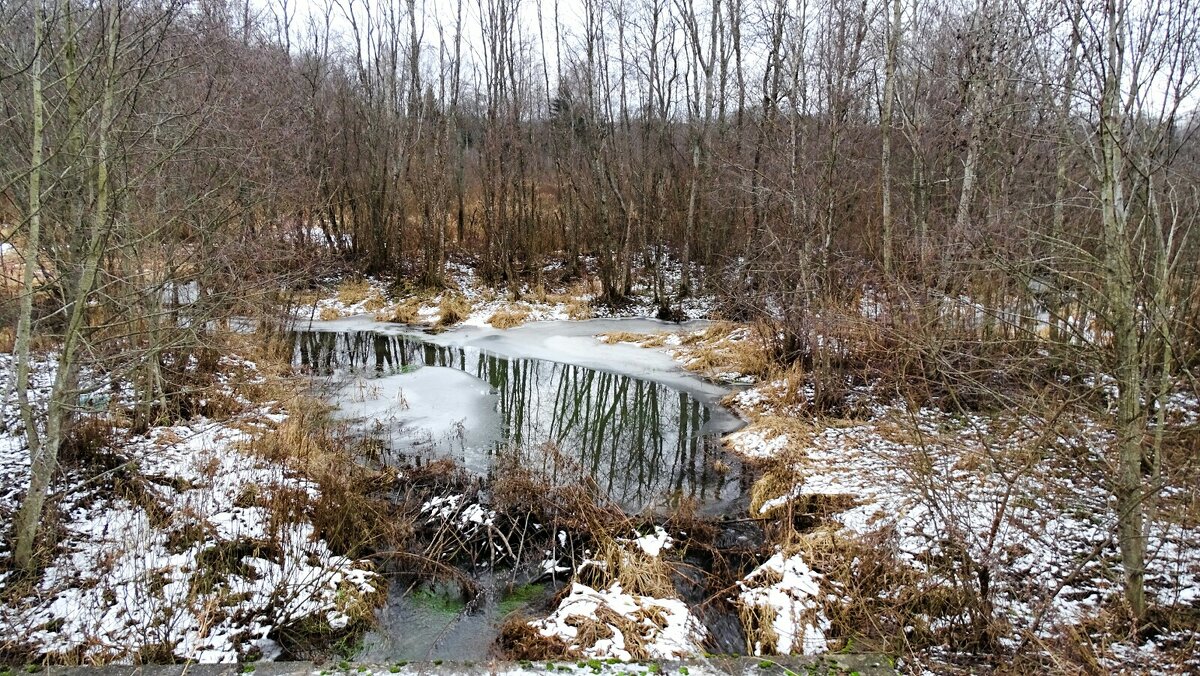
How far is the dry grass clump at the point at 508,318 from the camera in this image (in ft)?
53.3

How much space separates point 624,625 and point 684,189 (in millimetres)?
16493

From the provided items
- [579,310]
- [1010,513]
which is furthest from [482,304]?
[1010,513]

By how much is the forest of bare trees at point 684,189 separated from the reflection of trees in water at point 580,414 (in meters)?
1.90

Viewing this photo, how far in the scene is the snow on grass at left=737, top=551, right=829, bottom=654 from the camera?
4.60m

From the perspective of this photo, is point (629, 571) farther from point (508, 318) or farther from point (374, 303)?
point (374, 303)

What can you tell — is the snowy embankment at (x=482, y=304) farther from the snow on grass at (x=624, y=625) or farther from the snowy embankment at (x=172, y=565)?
the snow on grass at (x=624, y=625)

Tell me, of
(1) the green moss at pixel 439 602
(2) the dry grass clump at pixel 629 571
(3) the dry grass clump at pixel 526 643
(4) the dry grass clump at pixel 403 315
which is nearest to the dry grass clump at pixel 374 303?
(4) the dry grass clump at pixel 403 315

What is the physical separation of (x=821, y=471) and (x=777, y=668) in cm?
365

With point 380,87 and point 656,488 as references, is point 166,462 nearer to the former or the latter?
point 656,488

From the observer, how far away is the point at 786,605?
16.3 ft

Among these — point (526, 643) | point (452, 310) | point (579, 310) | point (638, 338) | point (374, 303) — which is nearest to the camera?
point (526, 643)

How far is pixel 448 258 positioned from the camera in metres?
21.4

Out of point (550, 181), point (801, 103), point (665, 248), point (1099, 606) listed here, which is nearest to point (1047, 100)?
point (1099, 606)

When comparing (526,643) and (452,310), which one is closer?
(526,643)
